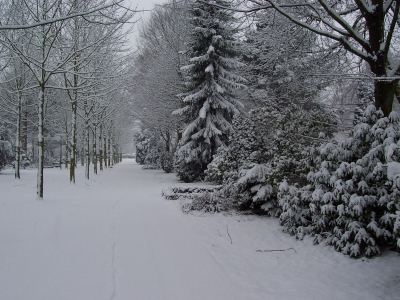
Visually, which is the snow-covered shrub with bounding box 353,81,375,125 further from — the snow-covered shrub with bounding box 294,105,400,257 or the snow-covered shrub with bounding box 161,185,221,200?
the snow-covered shrub with bounding box 161,185,221,200

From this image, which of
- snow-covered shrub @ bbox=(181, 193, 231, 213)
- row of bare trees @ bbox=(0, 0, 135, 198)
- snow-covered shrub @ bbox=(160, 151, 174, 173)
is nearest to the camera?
row of bare trees @ bbox=(0, 0, 135, 198)

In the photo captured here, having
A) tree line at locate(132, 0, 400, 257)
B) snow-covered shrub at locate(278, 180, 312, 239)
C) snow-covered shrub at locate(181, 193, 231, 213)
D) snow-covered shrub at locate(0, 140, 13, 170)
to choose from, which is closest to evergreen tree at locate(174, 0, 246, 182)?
tree line at locate(132, 0, 400, 257)

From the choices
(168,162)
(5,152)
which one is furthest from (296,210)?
(5,152)

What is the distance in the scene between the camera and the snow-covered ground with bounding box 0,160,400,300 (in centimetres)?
354

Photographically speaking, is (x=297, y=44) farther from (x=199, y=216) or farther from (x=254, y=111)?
(x=199, y=216)

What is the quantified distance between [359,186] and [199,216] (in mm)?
4377

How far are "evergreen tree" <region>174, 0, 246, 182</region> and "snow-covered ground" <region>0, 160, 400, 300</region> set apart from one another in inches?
321

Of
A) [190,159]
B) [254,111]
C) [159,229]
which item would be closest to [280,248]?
[159,229]

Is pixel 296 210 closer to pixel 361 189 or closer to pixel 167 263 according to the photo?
pixel 361 189

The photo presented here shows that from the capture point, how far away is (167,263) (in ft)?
14.6

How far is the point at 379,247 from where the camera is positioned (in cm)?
514

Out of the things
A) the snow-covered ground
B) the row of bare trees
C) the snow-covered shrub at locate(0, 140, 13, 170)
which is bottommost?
the snow-covered ground

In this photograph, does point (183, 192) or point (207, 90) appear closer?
point (183, 192)

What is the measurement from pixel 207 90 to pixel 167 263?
11925 mm
